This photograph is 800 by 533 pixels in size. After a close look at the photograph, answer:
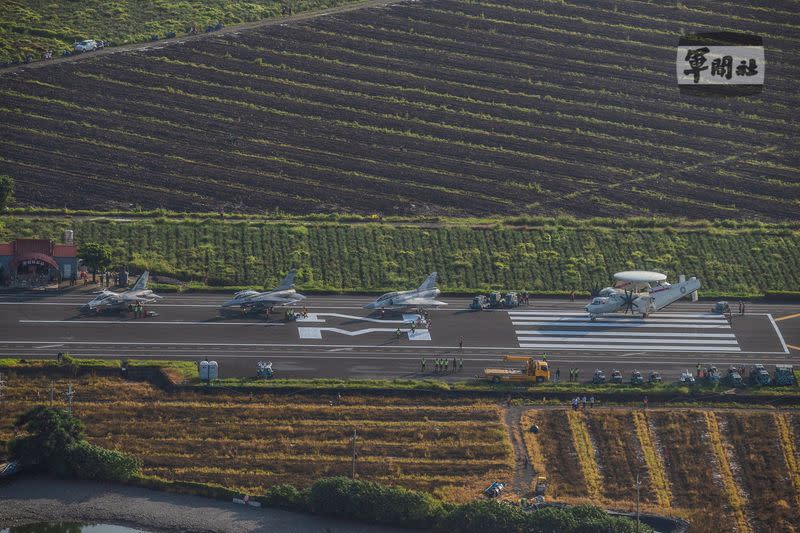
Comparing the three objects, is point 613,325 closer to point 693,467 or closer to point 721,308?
point 721,308

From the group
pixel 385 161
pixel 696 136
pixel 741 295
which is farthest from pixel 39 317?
pixel 696 136

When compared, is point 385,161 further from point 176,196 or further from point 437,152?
point 176,196

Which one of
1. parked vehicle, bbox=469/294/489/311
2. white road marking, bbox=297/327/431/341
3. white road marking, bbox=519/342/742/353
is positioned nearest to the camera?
white road marking, bbox=519/342/742/353

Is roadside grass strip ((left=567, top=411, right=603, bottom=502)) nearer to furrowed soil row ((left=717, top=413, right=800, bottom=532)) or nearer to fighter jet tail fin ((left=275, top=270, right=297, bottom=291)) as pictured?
furrowed soil row ((left=717, top=413, right=800, bottom=532))

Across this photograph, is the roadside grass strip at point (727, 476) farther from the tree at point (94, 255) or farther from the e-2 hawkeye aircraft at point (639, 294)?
the tree at point (94, 255)

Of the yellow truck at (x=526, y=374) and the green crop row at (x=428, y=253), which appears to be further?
the green crop row at (x=428, y=253)

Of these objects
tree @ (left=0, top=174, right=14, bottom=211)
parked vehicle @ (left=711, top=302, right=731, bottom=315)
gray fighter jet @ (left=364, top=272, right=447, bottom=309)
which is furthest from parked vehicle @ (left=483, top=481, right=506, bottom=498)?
tree @ (left=0, top=174, right=14, bottom=211)

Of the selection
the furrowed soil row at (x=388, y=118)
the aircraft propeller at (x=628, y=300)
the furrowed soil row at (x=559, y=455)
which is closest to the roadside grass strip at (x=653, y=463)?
the furrowed soil row at (x=559, y=455)
